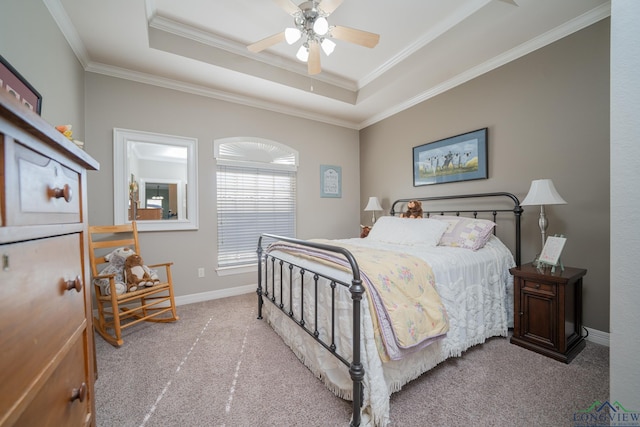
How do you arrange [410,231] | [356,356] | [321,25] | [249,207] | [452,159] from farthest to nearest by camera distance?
[249,207], [452,159], [410,231], [321,25], [356,356]

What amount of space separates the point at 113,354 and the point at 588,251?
3870 millimetres

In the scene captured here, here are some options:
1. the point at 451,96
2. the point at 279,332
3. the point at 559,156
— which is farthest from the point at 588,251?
the point at 279,332

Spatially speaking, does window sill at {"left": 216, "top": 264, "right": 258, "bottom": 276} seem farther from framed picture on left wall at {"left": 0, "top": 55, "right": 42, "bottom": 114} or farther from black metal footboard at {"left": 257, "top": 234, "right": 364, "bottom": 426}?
framed picture on left wall at {"left": 0, "top": 55, "right": 42, "bottom": 114}

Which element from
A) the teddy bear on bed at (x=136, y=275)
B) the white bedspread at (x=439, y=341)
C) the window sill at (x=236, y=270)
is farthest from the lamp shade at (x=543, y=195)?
the teddy bear on bed at (x=136, y=275)

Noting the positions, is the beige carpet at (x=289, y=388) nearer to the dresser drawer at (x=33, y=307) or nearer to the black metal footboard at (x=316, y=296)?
the black metal footboard at (x=316, y=296)

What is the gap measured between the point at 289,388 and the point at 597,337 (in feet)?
8.03

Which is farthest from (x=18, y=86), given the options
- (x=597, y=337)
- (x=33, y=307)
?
(x=597, y=337)

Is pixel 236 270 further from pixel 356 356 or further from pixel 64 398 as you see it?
pixel 64 398

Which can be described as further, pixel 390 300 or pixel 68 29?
pixel 68 29

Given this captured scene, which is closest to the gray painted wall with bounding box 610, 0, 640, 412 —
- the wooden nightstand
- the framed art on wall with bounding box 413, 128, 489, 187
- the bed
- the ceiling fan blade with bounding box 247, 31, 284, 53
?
the bed

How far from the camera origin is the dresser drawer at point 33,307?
0.44 meters

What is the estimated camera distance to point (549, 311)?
186 cm

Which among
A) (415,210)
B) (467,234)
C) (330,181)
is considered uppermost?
(330,181)

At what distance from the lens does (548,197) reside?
1.99m
